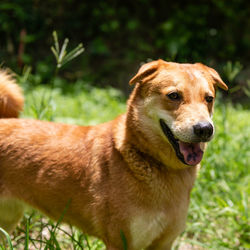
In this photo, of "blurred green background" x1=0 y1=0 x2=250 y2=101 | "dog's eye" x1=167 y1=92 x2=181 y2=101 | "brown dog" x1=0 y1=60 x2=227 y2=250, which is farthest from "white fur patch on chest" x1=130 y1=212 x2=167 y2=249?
"blurred green background" x1=0 y1=0 x2=250 y2=101

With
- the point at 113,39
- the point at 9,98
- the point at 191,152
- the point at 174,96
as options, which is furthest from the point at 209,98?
the point at 113,39

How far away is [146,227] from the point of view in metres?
2.33

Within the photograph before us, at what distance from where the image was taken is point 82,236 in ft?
9.13

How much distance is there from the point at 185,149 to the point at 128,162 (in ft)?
1.30

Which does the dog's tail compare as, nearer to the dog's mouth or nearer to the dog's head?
the dog's head

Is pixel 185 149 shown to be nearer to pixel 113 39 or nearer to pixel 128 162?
pixel 128 162

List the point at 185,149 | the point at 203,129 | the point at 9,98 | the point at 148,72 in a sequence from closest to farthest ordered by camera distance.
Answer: the point at 203,129
the point at 185,149
the point at 148,72
the point at 9,98

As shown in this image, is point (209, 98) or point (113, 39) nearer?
point (209, 98)

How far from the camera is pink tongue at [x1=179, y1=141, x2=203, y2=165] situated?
93.0 inches

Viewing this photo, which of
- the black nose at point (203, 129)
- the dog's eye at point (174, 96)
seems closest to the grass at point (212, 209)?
the black nose at point (203, 129)

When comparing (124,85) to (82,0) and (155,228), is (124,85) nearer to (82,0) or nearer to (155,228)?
(82,0)

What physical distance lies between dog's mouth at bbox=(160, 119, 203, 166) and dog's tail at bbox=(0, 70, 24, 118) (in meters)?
1.29

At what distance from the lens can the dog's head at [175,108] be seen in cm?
231

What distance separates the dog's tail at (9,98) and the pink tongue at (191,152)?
1448mm
